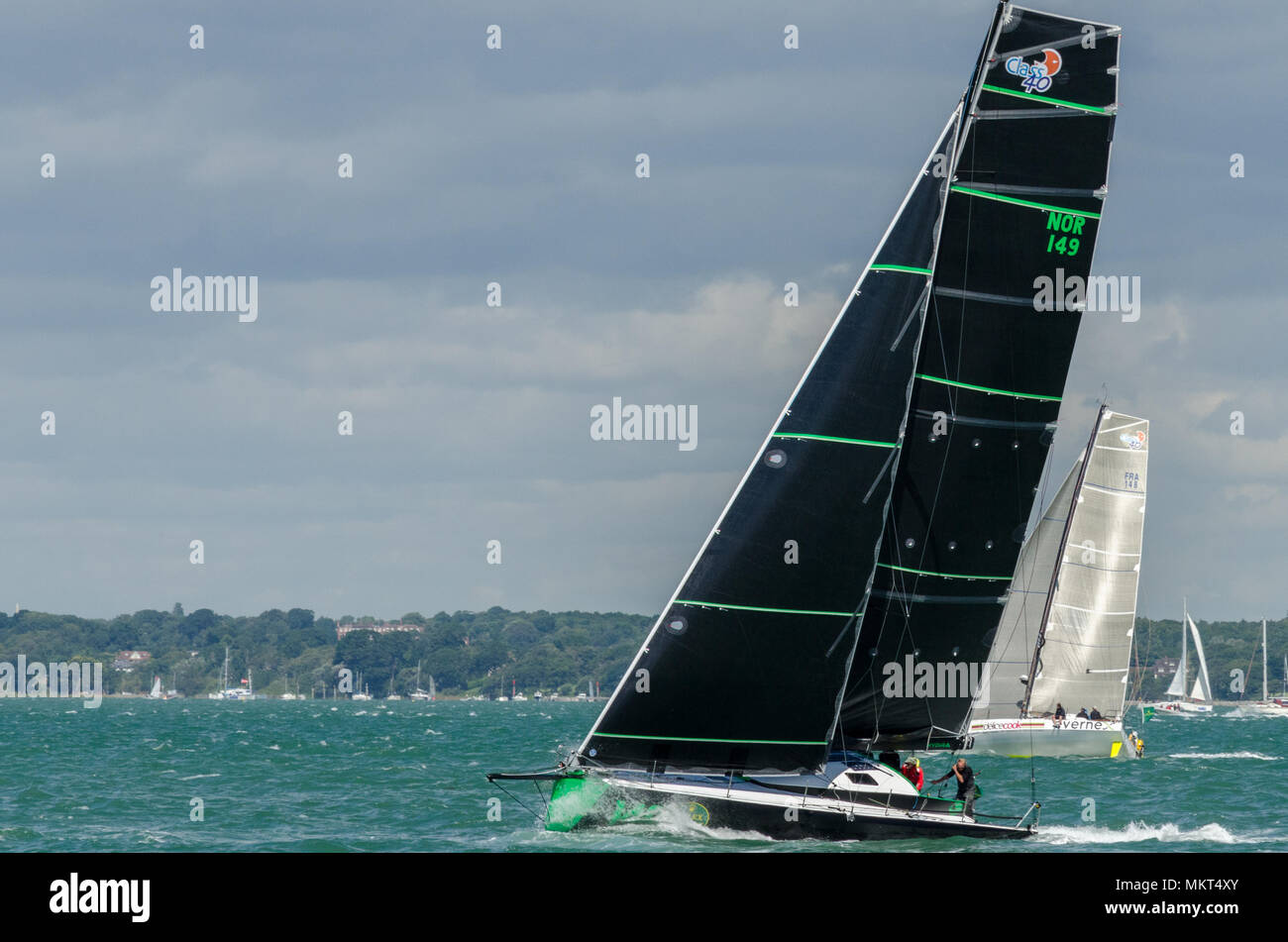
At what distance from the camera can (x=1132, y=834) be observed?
32.3m

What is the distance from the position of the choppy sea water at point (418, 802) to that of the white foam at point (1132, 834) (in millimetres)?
58

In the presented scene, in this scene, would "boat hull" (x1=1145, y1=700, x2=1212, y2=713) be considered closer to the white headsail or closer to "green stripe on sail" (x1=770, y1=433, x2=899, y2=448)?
the white headsail

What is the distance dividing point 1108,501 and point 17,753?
4412 centimetres

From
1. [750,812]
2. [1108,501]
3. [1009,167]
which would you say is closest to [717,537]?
[750,812]

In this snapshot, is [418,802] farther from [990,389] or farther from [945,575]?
[990,389]

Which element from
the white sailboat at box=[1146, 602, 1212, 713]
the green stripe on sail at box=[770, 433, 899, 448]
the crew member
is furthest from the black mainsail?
the white sailboat at box=[1146, 602, 1212, 713]

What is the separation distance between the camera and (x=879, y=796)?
2667 cm

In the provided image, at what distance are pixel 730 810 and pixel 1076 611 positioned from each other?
40.0 m

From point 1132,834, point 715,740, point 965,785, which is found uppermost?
point 715,740

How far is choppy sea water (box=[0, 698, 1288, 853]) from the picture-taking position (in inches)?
1168

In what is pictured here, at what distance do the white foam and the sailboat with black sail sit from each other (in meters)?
3.74

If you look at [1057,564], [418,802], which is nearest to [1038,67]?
[418,802]

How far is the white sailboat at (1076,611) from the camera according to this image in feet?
201

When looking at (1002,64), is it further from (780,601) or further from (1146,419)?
(1146,419)
